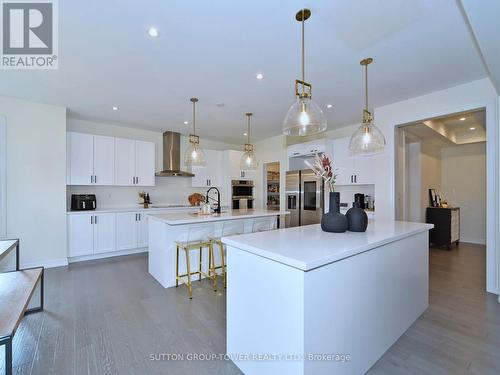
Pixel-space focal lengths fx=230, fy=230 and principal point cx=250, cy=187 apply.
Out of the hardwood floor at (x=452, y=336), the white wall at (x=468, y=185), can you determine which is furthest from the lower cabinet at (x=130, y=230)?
the white wall at (x=468, y=185)

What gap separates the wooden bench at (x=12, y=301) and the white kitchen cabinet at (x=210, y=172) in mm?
3868

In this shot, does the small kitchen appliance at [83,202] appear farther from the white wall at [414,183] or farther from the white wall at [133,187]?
the white wall at [414,183]

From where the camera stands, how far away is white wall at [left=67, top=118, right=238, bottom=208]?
15.5 feet

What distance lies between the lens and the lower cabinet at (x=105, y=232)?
410cm

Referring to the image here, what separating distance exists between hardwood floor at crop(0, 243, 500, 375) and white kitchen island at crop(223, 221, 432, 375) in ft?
0.85

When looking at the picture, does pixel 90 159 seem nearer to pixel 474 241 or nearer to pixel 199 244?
pixel 199 244

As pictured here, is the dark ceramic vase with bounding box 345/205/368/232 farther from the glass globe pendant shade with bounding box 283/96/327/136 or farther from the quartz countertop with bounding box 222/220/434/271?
the glass globe pendant shade with bounding box 283/96/327/136

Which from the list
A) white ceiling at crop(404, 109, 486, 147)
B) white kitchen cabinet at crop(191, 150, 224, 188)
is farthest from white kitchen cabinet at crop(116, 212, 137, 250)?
white ceiling at crop(404, 109, 486, 147)

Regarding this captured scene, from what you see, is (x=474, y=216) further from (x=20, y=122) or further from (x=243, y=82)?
(x=20, y=122)

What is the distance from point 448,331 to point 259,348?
6.08ft

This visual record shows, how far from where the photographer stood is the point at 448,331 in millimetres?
2086

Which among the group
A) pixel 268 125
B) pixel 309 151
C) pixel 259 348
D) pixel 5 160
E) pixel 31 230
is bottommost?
pixel 259 348

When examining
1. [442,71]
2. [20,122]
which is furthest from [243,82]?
[20,122]

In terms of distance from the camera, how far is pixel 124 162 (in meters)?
4.85
